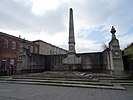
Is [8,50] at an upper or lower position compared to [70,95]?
upper

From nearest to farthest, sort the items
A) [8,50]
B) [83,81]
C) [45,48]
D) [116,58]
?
[83,81]
[116,58]
[8,50]
[45,48]

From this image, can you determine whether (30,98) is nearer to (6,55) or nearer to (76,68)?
(76,68)

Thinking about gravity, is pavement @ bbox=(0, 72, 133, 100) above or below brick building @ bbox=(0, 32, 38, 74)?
below

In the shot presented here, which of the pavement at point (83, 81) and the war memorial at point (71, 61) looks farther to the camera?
the war memorial at point (71, 61)

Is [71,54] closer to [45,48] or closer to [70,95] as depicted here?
[70,95]

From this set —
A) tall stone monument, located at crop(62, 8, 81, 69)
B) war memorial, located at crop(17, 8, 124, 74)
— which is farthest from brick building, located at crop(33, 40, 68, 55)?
tall stone monument, located at crop(62, 8, 81, 69)

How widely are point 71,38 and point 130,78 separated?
970 cm

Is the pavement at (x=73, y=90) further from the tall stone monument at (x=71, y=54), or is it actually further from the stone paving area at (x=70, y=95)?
the tall stone monument at (x=71, y=54)

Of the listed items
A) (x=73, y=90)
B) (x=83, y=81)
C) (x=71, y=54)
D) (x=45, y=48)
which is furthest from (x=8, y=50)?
(x=73, y=90)

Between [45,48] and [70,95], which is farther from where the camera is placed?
[45,48]

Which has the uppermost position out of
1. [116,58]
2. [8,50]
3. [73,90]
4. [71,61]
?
[8,50]

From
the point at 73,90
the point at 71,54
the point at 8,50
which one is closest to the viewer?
the point at 73,90

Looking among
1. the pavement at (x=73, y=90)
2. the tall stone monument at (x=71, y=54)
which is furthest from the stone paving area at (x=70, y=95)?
the tall stone monument at (x=71, y=54)

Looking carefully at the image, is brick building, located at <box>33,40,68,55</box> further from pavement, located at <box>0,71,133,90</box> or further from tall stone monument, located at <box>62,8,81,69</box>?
pavement, located at <box>0,71,133,90</box>
